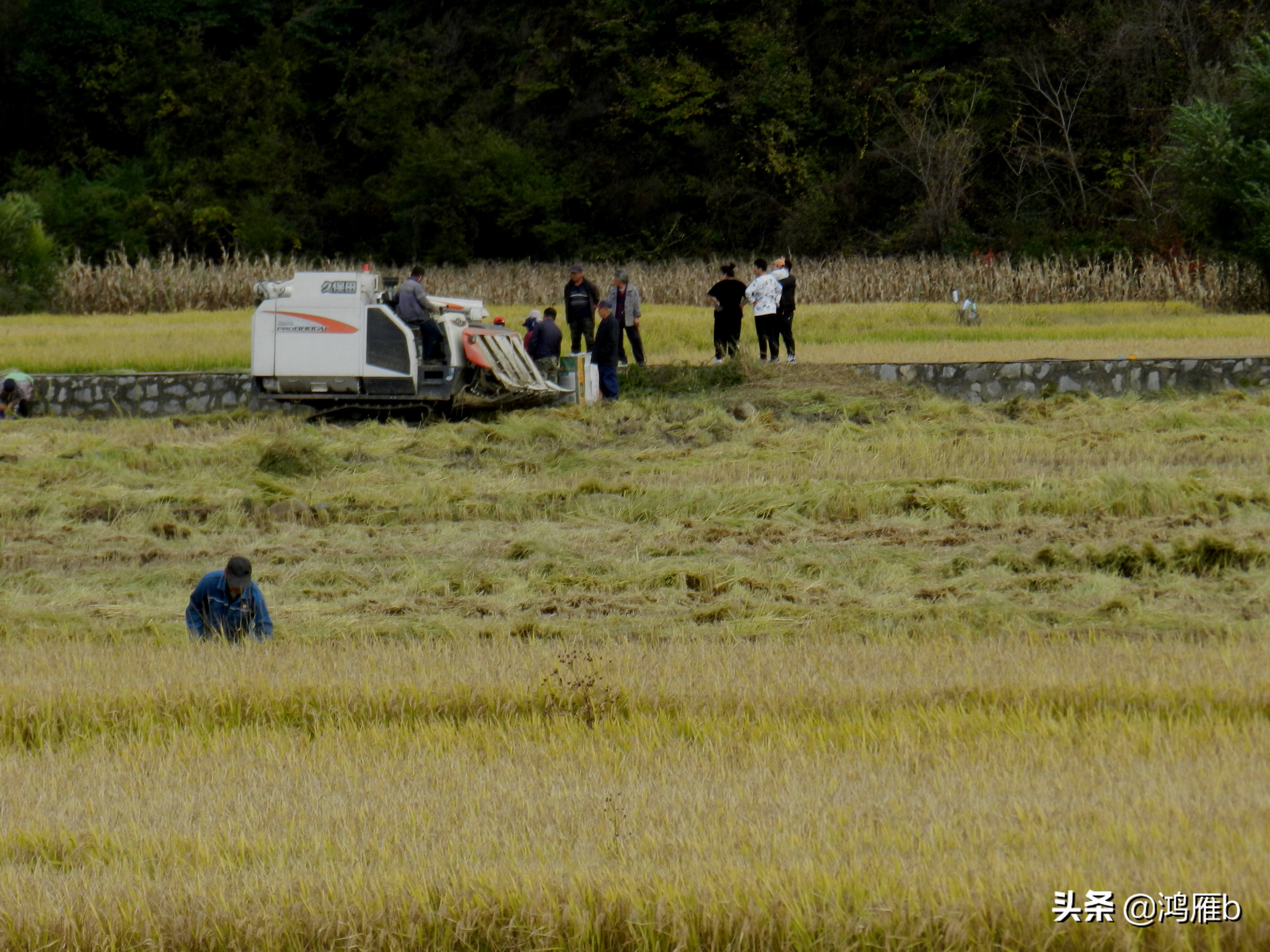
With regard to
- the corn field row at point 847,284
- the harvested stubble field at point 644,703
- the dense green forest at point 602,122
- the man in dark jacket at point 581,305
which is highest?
the dense green forest at point 602,122

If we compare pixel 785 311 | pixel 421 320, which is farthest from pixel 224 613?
pixel 785 311

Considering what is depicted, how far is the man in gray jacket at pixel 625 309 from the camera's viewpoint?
2094cm

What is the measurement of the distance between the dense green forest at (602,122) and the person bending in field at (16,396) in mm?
A: 27670

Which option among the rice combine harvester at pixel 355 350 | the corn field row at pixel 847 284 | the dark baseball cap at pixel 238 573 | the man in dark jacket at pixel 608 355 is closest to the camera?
the dark baseball cap at pixel 238 573

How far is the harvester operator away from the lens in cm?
1809

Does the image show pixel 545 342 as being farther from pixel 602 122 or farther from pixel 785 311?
pixel 602 122

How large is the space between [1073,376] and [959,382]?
156 cm

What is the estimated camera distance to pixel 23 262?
33844 millimetres

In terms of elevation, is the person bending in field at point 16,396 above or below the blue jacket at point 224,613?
above

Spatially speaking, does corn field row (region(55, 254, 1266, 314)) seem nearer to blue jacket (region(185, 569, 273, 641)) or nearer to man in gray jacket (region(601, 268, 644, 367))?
man in gray jacket (region(601, 268, 644, 367))

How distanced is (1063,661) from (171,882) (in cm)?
458

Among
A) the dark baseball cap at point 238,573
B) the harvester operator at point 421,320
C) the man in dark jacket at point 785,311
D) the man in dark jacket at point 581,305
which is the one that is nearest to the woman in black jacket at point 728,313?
the man in dark jacket at point 785,311

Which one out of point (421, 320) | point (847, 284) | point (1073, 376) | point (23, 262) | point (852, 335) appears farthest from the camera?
point (847, 284)

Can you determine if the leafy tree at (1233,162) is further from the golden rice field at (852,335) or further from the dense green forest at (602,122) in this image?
the dense green forest at (602,122)
